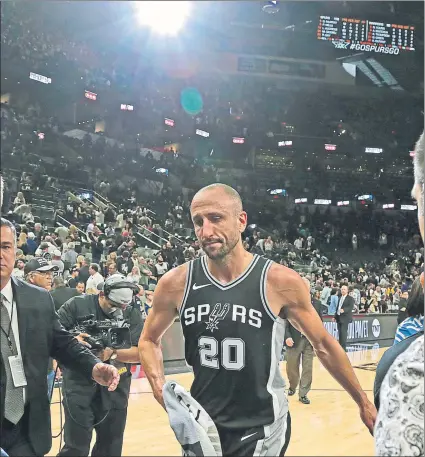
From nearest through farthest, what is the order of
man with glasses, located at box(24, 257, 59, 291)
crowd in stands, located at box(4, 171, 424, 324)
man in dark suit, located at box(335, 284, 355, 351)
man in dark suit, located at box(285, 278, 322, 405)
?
man with glasses, located at box(24, 257, 59, 291), man in dark suit, located at box(285, 278, 322, 405), crowd in stands, located at box(4, 171, 424, 324), man in dark suit, located at box(335, 284, 355, 351)

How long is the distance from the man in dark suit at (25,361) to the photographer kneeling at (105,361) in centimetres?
108

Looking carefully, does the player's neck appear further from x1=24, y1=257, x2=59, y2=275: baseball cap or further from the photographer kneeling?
x1=24, y1=257, x2=59, y2=275: baseball cap

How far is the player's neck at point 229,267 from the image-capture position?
2.54 m

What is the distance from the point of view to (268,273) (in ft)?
8.30

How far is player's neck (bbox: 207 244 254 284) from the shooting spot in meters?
2.54

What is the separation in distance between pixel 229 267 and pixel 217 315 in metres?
0.22

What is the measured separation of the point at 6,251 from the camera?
7.57 feet

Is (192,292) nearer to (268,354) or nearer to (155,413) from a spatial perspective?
(268,354)

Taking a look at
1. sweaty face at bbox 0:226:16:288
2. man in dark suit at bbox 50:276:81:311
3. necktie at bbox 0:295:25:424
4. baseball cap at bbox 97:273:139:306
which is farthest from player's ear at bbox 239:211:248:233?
man in dark suit at bbox 50:276:81:311

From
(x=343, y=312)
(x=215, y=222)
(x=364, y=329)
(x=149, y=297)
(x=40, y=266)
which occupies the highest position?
(x=215, y=222)

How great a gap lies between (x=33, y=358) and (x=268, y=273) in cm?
105

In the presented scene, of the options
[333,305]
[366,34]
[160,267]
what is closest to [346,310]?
[333,305]

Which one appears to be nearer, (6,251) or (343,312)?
(6,251)

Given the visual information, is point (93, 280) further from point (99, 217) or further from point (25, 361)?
point (25, 361)
